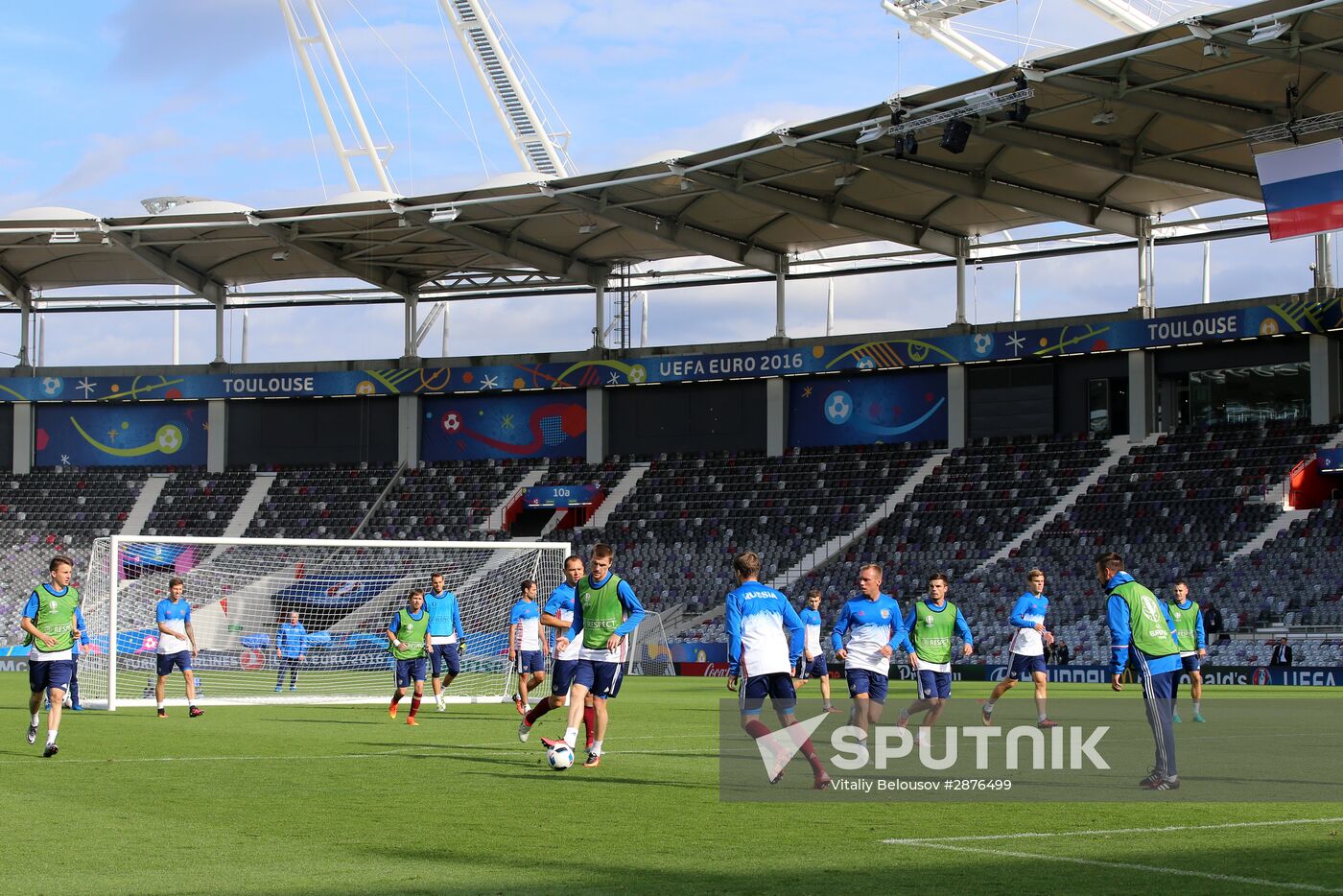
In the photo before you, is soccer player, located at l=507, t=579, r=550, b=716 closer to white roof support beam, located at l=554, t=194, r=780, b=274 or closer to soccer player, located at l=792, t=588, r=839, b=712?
soccer player, located at l=792, t=588, r=839, b=712

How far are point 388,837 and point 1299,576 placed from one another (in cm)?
3324

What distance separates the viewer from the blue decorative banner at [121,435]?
6181cm

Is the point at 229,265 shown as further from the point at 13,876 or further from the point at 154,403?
the point at 13,876

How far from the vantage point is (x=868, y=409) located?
54.6 meters

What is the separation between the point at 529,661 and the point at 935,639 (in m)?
7.35

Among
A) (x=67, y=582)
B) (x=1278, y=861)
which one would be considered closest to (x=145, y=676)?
(x=67, y=582)

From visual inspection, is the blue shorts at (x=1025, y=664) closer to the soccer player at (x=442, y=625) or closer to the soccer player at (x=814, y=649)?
the soccer player at (x=814, y=649)

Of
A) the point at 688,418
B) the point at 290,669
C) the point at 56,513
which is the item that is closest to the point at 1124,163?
the point at 688,418

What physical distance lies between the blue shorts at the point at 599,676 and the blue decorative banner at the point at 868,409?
40097 mm

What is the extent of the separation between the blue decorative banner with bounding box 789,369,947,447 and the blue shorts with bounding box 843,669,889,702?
129ft

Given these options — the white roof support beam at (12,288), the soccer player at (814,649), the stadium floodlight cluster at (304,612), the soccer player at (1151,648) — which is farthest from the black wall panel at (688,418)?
the soccer player at (1151,648)

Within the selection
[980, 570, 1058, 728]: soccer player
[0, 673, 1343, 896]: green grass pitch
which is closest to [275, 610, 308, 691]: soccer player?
[0, 673, 1343, 896]: green grass pitch

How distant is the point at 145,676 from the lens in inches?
1275

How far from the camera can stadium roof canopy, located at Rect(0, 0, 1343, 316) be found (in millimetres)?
35844
